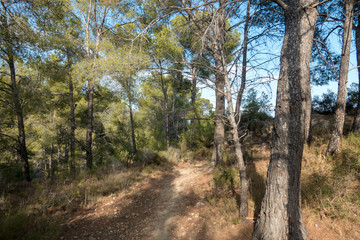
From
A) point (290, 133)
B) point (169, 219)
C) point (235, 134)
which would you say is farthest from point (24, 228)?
point (290, 133)

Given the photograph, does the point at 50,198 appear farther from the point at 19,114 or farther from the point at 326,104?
the point at 326,104

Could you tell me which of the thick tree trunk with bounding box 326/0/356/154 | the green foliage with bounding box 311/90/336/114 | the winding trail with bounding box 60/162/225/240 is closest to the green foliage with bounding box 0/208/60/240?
the winding trail with bounding box 60/162/225/240

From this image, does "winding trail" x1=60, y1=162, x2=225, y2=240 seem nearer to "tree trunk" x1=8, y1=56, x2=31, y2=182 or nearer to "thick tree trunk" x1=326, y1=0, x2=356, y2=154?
"thick tree trunk" x1=326, y1=0, x2=356, y2=154

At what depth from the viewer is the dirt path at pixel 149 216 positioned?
3330 millimetres

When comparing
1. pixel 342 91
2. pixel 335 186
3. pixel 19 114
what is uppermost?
pixel 342 91

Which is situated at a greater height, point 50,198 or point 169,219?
point 50,198

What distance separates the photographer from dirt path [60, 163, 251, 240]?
3.33 metres

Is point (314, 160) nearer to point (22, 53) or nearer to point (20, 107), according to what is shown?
point (22, 53)

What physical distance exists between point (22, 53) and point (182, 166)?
310 inches

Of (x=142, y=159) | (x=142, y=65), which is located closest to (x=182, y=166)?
(x=142, y=159)

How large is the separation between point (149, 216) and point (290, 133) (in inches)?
144

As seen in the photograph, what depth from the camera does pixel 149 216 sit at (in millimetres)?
4082

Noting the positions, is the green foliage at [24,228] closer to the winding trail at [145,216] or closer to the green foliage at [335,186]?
the winding trail at [145,216]

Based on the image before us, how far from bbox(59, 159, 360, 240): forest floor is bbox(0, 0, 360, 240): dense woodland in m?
0.46
